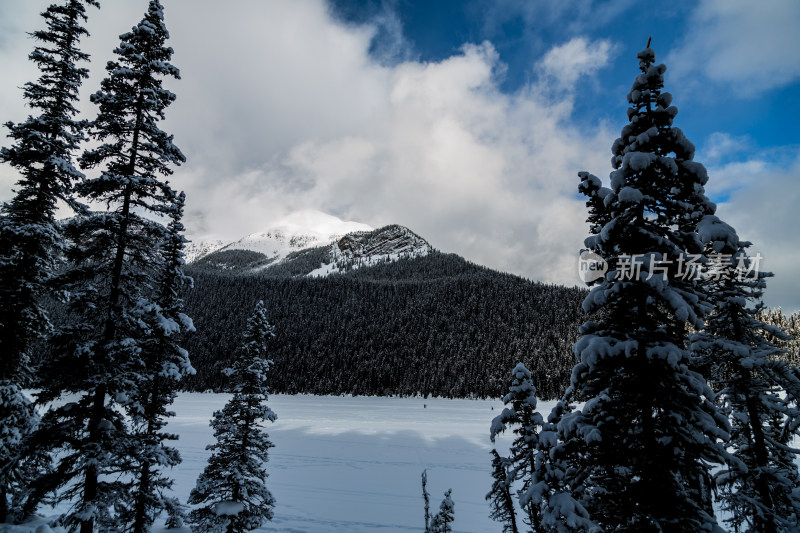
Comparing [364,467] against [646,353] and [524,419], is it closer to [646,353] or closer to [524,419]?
[524,419]

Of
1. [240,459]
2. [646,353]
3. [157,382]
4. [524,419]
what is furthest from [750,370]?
[157,382]

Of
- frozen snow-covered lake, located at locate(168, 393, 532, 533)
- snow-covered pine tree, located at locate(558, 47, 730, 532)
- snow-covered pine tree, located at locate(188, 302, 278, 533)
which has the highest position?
snow-covered pine tree, located at locate(558, 47, 730, 532)

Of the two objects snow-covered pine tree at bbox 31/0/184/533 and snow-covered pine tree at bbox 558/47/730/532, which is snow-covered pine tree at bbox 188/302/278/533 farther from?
snow-covered pine tree at bbox 558/47/730/532

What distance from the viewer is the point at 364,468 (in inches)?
1437

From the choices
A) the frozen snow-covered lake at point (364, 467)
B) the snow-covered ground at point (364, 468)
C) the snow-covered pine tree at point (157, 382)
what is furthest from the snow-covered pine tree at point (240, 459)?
the frozen snow-covered lake at point (364, 467)

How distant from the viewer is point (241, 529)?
1519cm

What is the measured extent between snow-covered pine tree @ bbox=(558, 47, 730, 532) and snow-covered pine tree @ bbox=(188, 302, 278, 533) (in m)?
12.4

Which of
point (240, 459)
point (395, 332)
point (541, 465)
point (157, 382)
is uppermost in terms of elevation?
point (395, 332)

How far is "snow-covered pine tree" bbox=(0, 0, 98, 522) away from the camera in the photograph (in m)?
11.0

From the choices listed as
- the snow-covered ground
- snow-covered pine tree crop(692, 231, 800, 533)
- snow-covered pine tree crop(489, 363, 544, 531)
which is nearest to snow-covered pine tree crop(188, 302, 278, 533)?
snow-covered pine tree crop(489, 363, 544, 531)

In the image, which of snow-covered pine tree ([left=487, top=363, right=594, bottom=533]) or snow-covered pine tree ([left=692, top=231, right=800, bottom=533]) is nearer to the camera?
snow-covered pine tree ([left=487, top=363, right=594, bottom=533])

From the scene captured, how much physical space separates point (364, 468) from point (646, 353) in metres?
35.7

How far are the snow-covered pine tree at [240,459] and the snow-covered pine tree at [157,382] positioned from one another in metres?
1.75

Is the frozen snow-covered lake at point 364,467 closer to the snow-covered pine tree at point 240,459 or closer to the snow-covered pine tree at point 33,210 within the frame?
the snow-covered pine tree at point 240,459
